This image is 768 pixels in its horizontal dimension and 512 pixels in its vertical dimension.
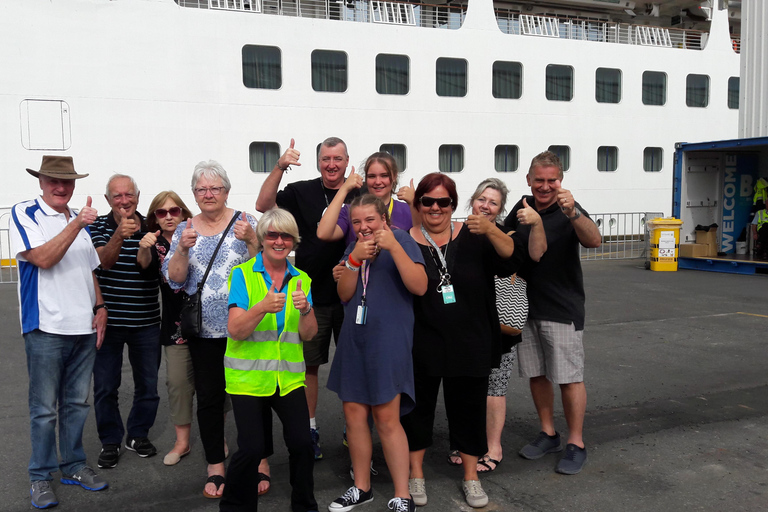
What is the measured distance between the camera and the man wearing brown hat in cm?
345

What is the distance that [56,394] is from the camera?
142 inches

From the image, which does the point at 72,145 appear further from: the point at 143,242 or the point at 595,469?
the point at 595,469

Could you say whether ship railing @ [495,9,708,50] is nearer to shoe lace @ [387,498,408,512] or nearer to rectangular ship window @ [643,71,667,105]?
rectangular ship window @ [643,71,667,105]

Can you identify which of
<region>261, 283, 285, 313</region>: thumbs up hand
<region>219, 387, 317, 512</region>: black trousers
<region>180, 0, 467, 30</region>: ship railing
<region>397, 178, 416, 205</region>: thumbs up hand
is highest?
<region>180, 0, 467, 30</region>: ship railing

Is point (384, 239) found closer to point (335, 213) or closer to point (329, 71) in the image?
point (335, 213)

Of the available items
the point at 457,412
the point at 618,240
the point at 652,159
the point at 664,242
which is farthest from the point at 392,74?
the point at 457,412

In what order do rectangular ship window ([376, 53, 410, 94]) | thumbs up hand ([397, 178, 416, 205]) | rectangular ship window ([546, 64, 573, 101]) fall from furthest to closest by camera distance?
rectangular ship window ([546, 64, 573, 101]) < rectangular ship window ([376, 53, 410, 94]) < thumbs up hand ([397, 178, 416, 205])

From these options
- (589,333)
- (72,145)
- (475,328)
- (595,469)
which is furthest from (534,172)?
(72,145)

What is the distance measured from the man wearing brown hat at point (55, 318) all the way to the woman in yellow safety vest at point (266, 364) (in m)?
1.00

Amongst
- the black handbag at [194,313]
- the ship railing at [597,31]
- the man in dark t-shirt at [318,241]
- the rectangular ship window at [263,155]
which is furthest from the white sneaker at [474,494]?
the ship railing at [597,31]

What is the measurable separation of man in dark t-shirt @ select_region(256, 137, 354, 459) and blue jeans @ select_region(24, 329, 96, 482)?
4.26 ft

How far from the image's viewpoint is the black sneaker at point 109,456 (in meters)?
4.03

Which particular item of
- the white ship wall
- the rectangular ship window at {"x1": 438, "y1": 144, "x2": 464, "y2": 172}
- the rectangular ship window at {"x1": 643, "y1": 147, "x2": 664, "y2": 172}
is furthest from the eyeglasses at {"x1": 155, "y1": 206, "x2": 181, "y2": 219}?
the rectangular ship window at {"x1": 643, "y1": 147, "x2": 664, "y2": 172}

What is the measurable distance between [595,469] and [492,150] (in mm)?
14425
